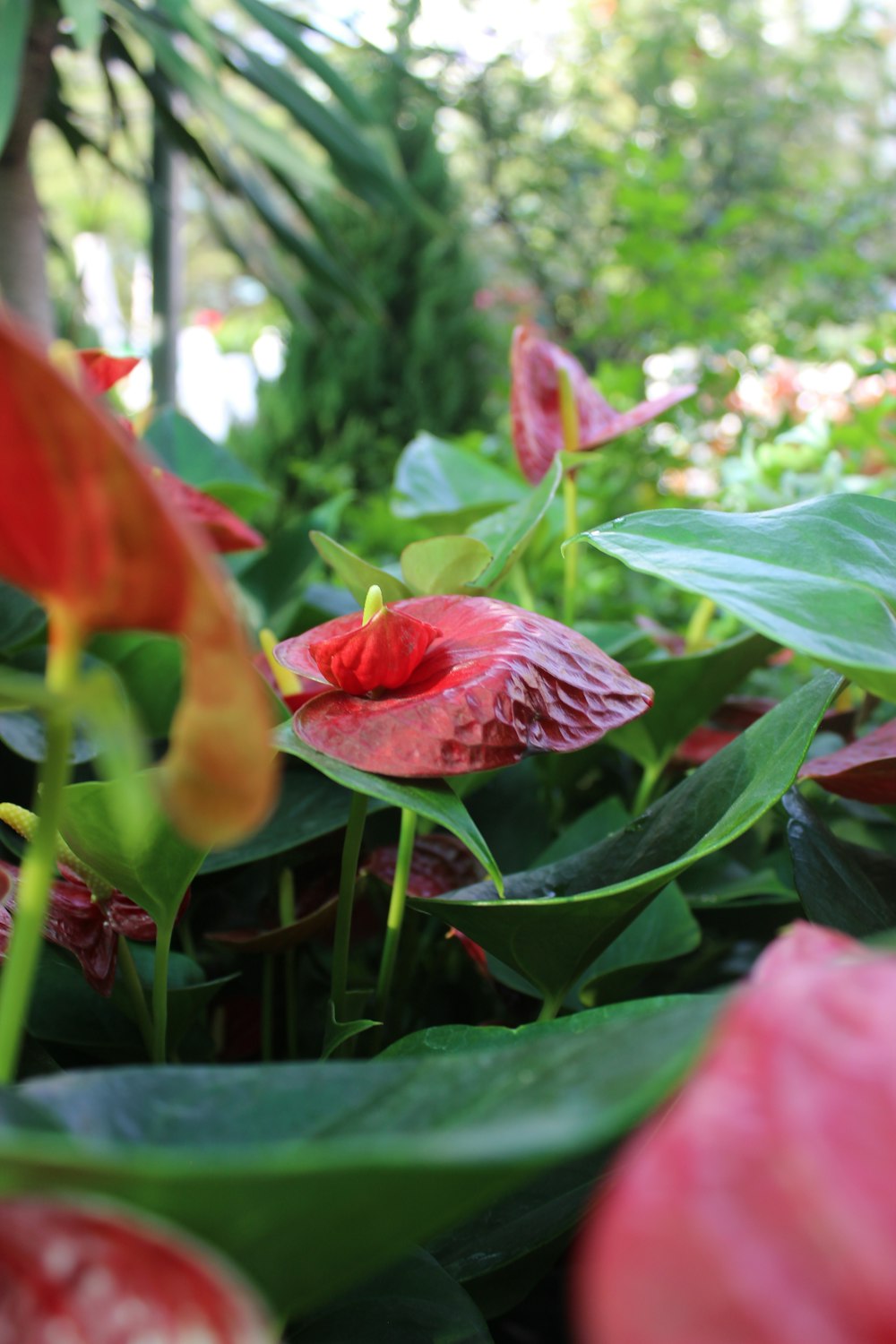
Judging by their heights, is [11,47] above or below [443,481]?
above

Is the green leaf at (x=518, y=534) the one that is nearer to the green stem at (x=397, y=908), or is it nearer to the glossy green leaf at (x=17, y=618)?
the green stem at (x=397, y=908)

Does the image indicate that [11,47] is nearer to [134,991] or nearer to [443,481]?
[443,481]

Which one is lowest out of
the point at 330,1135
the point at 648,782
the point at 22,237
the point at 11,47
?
the point at 648,782

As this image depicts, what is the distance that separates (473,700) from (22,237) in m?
0.92

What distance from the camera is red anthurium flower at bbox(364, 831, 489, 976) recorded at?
43 cm

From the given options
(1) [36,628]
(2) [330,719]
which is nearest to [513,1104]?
(2) [330,719]

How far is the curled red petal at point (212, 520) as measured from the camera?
48cm

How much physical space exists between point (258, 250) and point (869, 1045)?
6.09ft

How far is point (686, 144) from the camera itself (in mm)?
5195

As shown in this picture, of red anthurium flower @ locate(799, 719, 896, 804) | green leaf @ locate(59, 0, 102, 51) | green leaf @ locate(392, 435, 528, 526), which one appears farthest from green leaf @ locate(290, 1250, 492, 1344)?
green leaf @ locate(59, 0, 102, 51)

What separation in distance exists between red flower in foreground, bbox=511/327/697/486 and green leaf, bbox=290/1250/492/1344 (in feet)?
1.24

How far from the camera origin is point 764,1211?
0.13 meters

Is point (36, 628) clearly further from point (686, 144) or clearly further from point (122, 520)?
point (686, 144)

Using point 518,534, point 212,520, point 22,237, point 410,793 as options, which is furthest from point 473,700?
point 22,237
